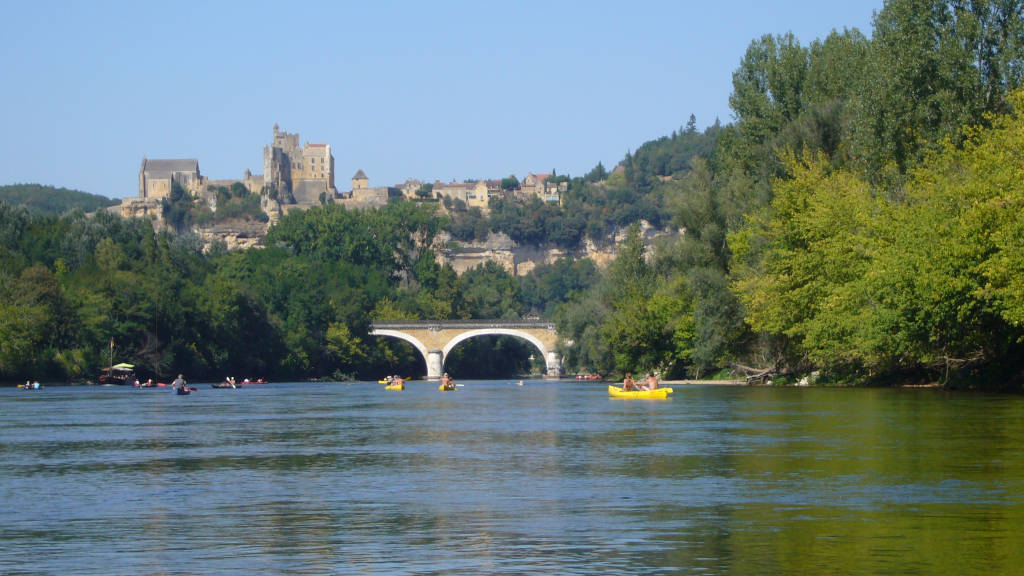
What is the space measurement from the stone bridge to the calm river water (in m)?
85.3

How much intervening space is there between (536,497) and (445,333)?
4176 inches

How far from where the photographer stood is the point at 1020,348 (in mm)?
47844

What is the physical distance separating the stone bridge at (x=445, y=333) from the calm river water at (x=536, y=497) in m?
85.3

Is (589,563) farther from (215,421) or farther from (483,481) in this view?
(215,421)

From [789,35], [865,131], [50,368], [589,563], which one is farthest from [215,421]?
[50,368]

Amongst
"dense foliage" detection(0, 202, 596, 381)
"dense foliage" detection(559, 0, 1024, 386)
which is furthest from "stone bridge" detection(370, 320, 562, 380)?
"dense foliage" detection(559, 0, 1024, 386)

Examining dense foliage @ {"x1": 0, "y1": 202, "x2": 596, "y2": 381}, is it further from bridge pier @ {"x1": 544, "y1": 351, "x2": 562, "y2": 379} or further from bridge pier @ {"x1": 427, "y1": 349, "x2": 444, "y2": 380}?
bridge pier @ {"x1": 544, "y1": 351, "x2": 562, "y2": 379}

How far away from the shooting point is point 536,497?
20203 millimetres

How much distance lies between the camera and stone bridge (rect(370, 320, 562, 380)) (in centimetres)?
12500

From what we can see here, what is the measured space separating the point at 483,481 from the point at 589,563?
8335 millimetres

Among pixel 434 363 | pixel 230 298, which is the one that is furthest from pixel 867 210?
pixel 434 363

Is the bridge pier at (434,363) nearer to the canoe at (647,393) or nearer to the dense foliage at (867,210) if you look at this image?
the dense foliage at (867,210)

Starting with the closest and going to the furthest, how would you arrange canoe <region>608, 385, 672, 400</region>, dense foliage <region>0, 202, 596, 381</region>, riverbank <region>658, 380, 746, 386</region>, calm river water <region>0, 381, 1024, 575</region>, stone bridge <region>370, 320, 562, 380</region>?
calm river water <region>0, 381, 1024, 575</region>
canoe <region>608, 385, 672, 400</region>
riverbank <region>658, 380, 746, 386</region>
dense foliage <region>0, 202, 596, 381</region>
stone bridge <region>370, 320, 562, 380</region>

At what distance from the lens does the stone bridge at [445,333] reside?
410ft
